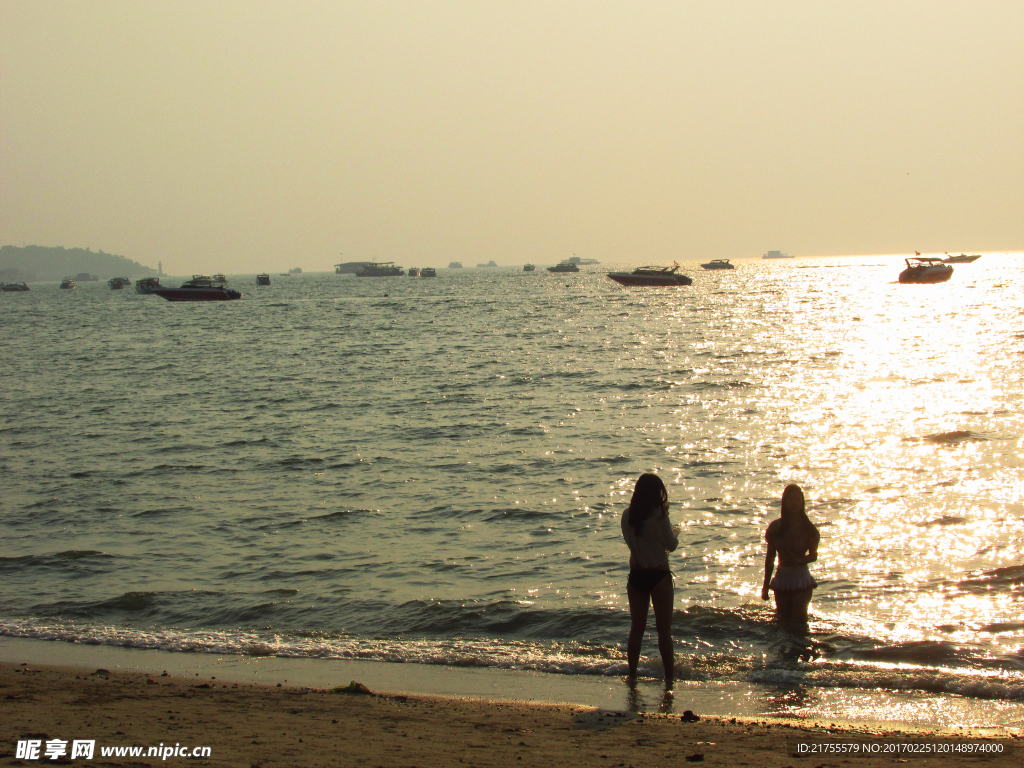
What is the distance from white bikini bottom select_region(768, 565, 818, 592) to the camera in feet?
29.6

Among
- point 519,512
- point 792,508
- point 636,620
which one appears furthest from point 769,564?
point 519,512

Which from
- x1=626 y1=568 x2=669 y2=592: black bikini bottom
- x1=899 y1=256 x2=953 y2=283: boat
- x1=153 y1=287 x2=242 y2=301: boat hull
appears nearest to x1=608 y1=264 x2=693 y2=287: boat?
x1=899 y1=256 x2=953 y2=283: boat

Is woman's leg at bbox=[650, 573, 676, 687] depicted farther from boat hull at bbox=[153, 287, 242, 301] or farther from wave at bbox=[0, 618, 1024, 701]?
boat hull at bbox=[153, 287, 242, 301]

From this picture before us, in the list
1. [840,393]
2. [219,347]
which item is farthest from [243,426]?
[219,347]

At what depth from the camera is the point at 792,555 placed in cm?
884

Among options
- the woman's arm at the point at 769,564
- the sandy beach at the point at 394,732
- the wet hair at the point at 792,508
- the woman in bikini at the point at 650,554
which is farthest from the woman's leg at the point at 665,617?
the wet hair at the point at 792,508

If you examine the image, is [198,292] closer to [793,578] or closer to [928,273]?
[928,273]

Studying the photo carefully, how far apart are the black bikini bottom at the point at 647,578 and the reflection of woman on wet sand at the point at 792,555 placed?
1675 millimetres

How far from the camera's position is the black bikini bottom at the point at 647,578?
7641 mm

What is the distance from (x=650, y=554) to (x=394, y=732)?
265 cm

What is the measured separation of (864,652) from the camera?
8750 millimetres

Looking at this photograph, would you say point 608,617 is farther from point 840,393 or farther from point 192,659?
point 840,393

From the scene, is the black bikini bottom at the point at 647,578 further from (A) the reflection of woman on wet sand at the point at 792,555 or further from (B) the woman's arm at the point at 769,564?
(B) the woman's arm at the point at 769,564

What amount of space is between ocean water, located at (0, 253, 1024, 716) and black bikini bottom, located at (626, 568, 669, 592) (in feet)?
4.03
